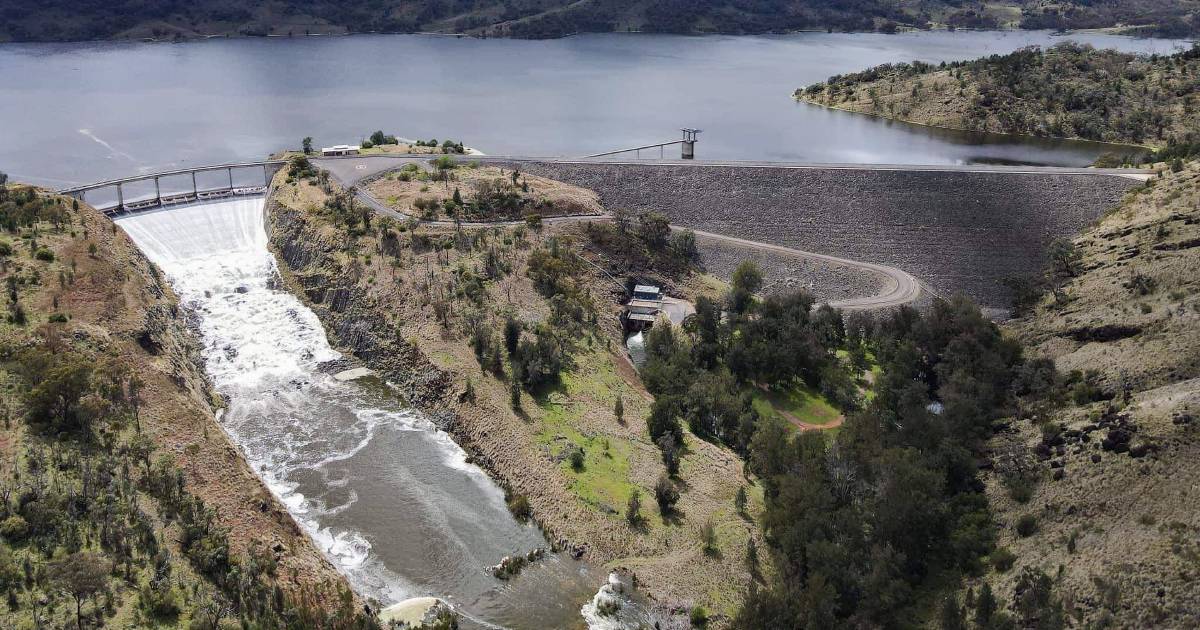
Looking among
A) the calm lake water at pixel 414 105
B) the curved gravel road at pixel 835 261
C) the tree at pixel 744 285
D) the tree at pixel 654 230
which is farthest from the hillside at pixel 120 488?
the calm lake water at pixel 414 105

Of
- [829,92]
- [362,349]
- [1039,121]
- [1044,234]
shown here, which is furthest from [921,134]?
[362,349]

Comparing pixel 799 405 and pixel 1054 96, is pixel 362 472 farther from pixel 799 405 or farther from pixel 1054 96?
pixel 1054 96

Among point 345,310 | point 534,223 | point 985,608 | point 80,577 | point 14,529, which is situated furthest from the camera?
point 534,223

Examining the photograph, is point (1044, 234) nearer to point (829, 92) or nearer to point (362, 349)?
point (362, 349)

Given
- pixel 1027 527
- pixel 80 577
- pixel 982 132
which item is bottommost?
pixel 1027 527

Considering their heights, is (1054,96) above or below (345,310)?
above

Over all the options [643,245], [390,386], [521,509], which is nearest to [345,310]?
[390,386]

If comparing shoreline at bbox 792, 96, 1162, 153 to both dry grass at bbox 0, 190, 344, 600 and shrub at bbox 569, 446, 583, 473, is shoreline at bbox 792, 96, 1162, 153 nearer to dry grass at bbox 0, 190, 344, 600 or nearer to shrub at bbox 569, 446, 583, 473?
shrub at bbox 569, 446, 583, 473
